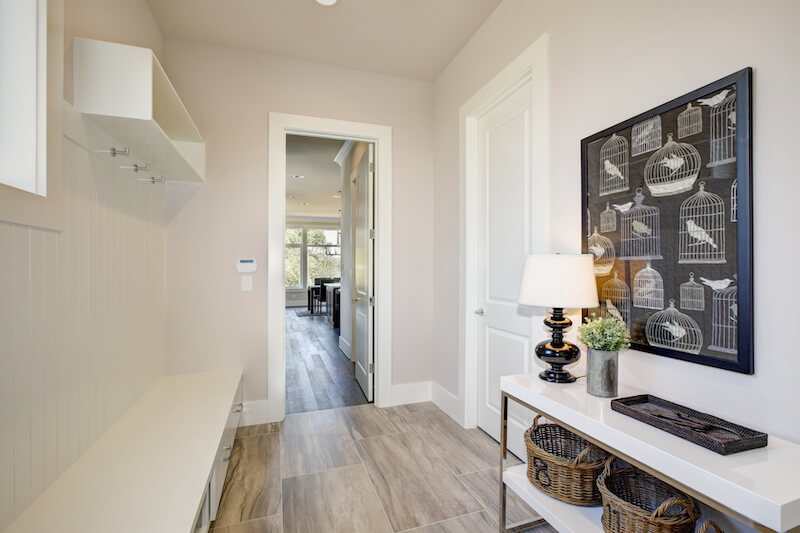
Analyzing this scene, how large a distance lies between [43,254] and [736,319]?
7.39ft

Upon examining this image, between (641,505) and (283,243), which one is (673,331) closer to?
(641,505)

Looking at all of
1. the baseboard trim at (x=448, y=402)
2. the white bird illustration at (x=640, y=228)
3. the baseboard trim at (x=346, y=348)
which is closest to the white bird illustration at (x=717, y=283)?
the white bird illustration at (x=640, y=228)

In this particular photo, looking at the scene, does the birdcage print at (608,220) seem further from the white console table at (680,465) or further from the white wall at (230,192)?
the white wall at (230,192)

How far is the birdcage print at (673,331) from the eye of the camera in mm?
1249

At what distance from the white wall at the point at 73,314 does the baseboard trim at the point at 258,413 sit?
81 cm

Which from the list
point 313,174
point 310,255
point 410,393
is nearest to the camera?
point 410,393

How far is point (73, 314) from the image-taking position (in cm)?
148

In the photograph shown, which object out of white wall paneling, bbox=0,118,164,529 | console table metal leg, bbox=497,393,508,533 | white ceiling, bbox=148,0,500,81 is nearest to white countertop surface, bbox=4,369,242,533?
white wall paneling, bbox=0,118,164,529

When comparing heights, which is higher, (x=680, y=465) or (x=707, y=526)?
(x=680, y=465)

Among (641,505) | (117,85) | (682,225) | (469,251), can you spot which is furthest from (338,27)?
(641,505)

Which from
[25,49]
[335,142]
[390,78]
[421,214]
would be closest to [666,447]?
[25,49]

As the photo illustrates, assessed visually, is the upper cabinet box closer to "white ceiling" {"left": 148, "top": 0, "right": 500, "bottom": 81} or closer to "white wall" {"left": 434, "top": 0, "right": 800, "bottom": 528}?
"white ceiling" {"left": 148, "top": 0, "right": 500, "bottom": 81}

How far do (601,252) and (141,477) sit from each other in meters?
2.01

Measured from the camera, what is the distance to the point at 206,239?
2773 millimetres
